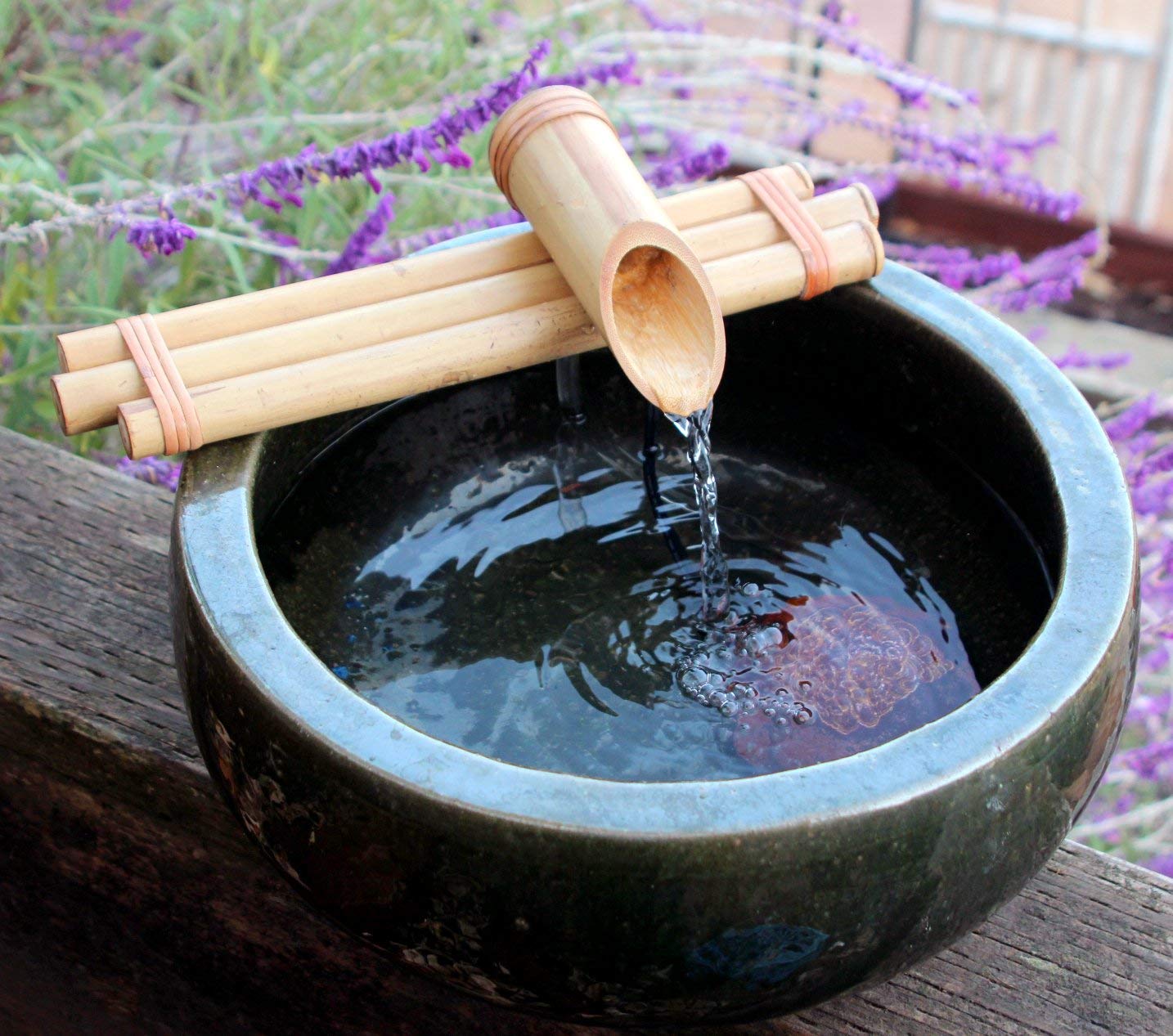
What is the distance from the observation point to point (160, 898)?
44.8 inches

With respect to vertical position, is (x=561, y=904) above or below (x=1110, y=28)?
above

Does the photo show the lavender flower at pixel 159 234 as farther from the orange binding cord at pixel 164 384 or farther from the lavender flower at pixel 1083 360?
the lavender flower at pixel 1083 360

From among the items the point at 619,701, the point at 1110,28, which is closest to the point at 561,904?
the point at 619,701

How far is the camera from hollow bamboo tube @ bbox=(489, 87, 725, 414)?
96 cm

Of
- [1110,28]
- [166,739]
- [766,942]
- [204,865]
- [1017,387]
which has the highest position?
[1017,387]

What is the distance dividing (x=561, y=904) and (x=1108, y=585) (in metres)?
0.38

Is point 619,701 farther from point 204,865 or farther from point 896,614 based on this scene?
point 204,865

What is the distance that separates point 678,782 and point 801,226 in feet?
1.69

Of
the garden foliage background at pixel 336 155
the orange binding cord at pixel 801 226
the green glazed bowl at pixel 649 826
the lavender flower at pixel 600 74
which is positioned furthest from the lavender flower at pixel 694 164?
the green glazed bowl at pixel 649 826

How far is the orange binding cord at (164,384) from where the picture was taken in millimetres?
912

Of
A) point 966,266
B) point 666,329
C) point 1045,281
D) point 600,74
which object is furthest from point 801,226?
point 1045,281

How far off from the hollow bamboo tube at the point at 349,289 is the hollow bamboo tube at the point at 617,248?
4cm

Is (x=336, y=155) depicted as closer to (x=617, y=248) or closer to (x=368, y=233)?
(x=368, y=233)

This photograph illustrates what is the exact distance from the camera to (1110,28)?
20.6ft
